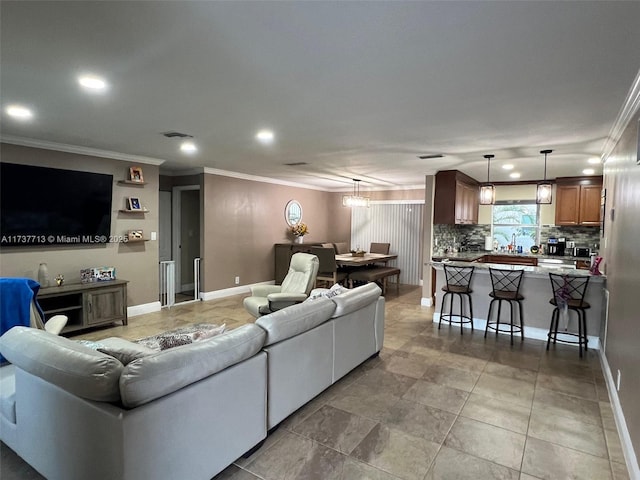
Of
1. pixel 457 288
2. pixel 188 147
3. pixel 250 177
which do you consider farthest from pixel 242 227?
pixel 457 288

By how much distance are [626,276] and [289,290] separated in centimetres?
363

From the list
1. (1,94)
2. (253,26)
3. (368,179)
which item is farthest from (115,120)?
(368,179)

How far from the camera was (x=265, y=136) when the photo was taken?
4008mm

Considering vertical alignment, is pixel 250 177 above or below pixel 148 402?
above

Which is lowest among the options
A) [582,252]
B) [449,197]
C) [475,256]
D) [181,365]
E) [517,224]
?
[181,365]

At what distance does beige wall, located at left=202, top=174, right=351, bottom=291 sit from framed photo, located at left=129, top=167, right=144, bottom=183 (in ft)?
4.03

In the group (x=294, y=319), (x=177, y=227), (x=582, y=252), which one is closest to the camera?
(x=294, y=319)

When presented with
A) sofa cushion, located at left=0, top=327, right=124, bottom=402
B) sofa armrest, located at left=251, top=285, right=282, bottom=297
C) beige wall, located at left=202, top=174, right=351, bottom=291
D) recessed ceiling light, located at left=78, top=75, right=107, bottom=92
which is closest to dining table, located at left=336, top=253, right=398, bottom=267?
beige wall, located at left=202, top=174, right=351, bottom=291

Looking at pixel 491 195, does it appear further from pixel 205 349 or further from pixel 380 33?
pixel 205 349

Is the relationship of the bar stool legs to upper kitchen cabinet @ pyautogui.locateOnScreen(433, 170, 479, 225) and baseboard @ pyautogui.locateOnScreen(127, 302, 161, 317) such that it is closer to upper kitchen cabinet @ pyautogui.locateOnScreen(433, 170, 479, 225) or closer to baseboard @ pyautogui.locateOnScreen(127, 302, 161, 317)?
upper kitchen cabinet @ pyautogui.locateOnScreen(433, 170, 479, 225)

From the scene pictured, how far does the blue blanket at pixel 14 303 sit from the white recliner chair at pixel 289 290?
7.37 ft

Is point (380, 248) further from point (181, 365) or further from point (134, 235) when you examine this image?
point (181, 365)

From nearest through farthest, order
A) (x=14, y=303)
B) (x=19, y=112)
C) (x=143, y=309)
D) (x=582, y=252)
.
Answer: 1. (x=14, y=303)
2. (x=19, y=112)
3. (x=143, y=309)
4. (x=582, y=252)

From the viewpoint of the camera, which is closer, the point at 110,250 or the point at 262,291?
the point at 262,291
